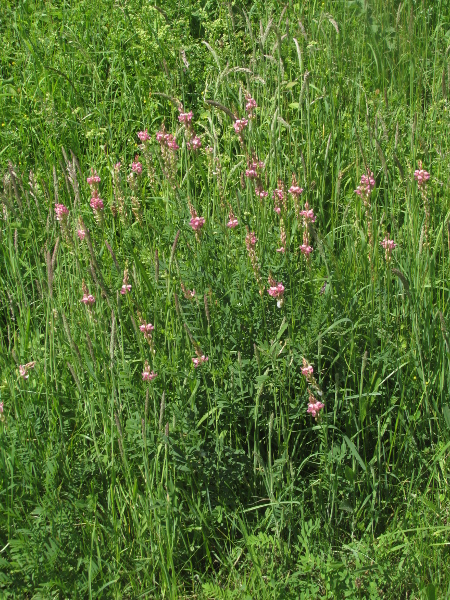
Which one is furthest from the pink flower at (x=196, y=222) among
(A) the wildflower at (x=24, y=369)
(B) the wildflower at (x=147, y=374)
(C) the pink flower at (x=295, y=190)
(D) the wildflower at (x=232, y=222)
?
(A) the wildflower at (x=24, y=369)

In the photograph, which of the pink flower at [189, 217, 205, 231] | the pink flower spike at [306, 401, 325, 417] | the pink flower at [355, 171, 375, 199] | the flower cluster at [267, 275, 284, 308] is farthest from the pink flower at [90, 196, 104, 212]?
the pink flower spike at [306, 401, 325, 417]

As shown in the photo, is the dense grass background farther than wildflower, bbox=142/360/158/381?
No

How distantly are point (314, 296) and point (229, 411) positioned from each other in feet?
1.64

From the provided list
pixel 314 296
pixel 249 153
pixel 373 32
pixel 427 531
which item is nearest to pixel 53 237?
pixel 249 153

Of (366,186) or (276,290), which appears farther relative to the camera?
(366,186)

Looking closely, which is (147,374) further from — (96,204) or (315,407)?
(96,204)

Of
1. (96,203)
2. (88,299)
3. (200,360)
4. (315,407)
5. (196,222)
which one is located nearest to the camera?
(315,407)

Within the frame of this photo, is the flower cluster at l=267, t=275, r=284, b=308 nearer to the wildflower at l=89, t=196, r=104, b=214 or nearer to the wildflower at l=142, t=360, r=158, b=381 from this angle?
the wildflower at l=142, t=360, r=158, b=381

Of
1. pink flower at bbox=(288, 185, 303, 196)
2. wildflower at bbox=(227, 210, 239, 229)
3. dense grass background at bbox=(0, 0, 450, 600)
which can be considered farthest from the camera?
wildflower at bbox=(227, 210, 239, 229)

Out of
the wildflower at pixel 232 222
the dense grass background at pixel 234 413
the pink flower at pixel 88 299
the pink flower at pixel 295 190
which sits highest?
the pink flower at pixel 295 190

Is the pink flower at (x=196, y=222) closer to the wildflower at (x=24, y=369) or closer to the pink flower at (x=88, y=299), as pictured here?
the pink flower at (x=88, y=299)

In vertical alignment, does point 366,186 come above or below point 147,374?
above

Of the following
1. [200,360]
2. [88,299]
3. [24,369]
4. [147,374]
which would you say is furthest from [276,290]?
[24,369]

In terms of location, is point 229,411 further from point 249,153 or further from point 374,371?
point 249,153
